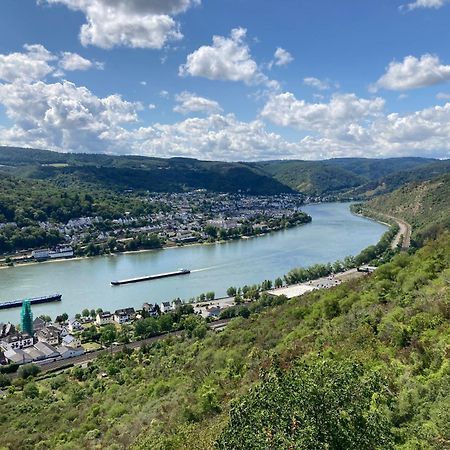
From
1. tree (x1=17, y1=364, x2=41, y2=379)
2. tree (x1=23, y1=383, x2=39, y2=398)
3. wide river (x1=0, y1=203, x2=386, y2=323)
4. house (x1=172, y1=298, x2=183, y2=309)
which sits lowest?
wide river (x1=0, y1=203, x2=386, y2=323)

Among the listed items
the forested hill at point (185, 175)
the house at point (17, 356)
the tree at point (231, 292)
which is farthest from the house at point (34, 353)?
the forested hill at point (185, 175)

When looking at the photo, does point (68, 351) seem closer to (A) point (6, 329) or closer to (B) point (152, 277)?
(A) point (6, 329)

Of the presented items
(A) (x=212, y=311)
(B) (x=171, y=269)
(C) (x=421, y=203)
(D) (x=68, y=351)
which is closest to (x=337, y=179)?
(C) (x=421, y=203)

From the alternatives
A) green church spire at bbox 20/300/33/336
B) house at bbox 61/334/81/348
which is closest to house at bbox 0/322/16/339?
green church spire at bbox 20/300/33/336

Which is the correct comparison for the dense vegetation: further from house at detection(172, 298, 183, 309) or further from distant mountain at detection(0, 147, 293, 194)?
house at detection(172, 298, 183, 309)

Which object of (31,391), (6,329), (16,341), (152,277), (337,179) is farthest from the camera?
(337,179)

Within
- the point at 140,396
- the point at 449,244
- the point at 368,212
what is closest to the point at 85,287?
the point at 140,396
